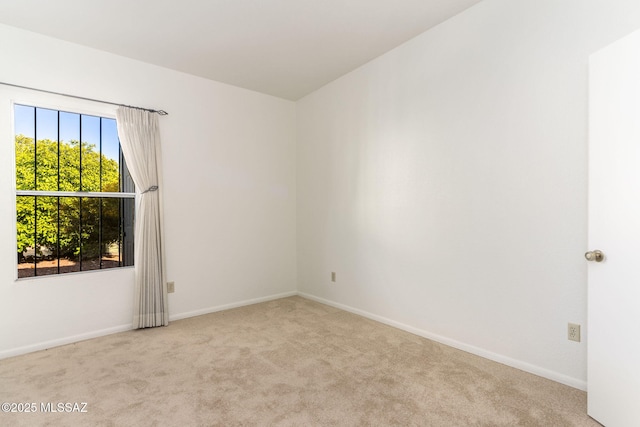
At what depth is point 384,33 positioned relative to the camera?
303 centimetres

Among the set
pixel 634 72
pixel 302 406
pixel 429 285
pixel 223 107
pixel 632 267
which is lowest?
pixel 302 406

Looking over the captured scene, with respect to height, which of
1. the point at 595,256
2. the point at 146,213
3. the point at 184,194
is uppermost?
the point at 184,194

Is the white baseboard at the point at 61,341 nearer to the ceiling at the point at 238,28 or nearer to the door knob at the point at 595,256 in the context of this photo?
the ceiling at the point at 238,28

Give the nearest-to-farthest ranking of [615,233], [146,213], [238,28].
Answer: [615,233]
[238,28]
[146,213]

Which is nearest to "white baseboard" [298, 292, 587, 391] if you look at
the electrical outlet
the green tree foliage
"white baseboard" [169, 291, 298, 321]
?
the electrical outlet

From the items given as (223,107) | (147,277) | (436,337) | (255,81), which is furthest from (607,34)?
(147,277)

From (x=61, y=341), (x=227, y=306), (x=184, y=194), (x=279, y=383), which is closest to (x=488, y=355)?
(x=279, y=383)

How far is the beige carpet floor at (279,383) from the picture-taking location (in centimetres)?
187

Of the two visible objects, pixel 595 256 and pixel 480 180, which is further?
pixel 480 180

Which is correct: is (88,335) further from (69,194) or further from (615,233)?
(615,233)

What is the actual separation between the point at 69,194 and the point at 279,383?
2673 mm

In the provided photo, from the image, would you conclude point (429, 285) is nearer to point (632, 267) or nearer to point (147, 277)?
point (632, 267)

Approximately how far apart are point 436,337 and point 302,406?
1.53 metres

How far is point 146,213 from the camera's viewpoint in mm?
3434
